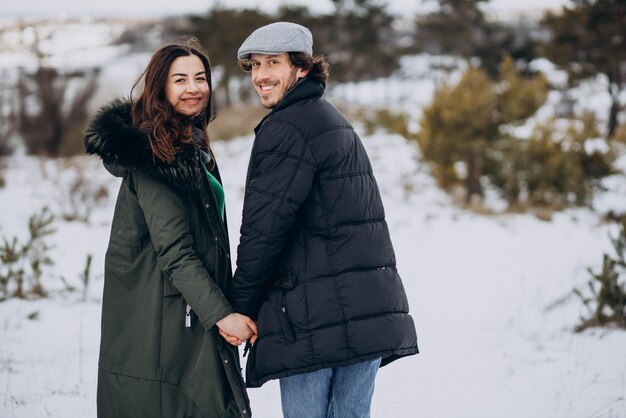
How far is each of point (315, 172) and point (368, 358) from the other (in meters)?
0.64

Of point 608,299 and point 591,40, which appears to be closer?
point 608,299

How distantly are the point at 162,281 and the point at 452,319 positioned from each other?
3.54 metres

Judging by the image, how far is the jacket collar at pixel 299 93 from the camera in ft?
6.58

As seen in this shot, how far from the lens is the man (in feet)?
6.35

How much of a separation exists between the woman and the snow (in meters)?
1.41

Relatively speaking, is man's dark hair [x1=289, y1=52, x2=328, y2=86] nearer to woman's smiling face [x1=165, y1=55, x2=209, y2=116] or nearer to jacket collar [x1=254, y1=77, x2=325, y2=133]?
jacket collar [x1=254, y1=77, x2=325, y2=133]

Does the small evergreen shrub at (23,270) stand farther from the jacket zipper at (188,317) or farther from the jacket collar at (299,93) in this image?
the jacket collar at (299,93)

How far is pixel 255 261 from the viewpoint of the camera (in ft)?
6.46

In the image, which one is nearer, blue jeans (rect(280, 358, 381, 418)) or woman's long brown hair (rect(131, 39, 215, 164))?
blue jeans (rect(280, 358, 381, 418))

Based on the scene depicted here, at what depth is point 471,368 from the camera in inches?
163

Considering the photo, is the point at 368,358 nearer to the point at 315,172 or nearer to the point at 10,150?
the point at 315,172

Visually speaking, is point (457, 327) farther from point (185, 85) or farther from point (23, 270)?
point (23, 270)

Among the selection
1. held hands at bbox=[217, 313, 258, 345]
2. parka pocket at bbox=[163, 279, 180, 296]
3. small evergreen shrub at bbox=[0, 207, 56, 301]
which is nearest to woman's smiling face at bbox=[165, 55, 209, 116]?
parka pocket at bbox=[163, 279, 180, 296]

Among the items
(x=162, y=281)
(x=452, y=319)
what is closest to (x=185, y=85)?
(x=162, y=281)
